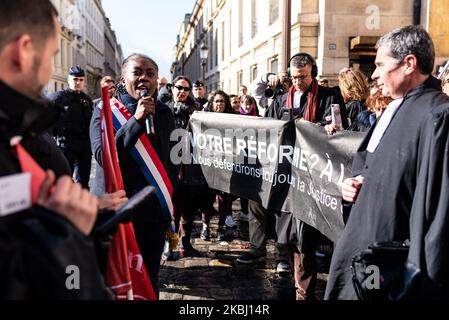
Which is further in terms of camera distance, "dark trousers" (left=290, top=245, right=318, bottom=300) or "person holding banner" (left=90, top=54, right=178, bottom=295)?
"dark trousers" (left=290, top=245, right=318, bottom=300)

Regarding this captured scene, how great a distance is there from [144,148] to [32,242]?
1.96 metres

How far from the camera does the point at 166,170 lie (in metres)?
3.19

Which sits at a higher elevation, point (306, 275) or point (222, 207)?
point (222, 207)

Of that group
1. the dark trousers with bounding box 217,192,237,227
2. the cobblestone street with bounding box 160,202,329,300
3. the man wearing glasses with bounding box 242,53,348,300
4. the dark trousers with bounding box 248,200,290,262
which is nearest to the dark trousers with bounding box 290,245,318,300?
the man wearing glasses with bounding box 242,53,348,300

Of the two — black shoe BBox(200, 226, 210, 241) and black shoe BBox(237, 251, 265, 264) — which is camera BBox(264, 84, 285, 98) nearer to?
black shoe BBox(200, 226, 210, 241)

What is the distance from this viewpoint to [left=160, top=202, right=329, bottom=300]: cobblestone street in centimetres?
403

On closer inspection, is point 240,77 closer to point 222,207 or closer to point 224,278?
point 222,207

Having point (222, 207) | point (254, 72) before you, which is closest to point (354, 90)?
point (222, 207)

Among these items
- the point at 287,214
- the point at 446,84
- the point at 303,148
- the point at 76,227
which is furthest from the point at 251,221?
the point at 76,227

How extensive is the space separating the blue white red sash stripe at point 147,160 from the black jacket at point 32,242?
177cm

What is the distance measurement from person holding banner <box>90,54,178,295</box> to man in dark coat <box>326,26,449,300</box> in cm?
132

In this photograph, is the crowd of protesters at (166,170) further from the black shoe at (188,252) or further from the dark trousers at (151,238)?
the black shoe at (188,252)

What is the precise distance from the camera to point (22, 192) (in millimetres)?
1139

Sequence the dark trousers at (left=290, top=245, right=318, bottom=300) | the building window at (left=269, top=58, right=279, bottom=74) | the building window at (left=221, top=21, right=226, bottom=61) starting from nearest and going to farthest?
the dark trousers at (left=290, top=245, right=318, bottom=300) → the building window at (left=269, top=58, right=279, bottom=74) → the building window at (left=221, top=21, right=226, bottom=61)
